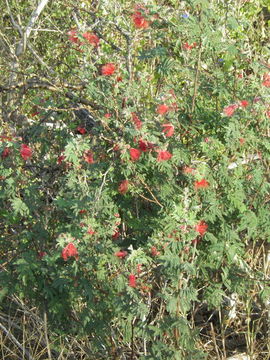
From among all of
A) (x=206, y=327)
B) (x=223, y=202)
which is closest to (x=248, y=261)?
(x=206, y=327)

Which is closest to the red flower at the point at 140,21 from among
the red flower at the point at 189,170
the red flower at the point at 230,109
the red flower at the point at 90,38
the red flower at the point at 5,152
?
the red flower at the point at 90,38

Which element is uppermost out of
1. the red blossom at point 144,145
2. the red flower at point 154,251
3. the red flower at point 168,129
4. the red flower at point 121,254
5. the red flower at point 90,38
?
the red flower at point 90,38

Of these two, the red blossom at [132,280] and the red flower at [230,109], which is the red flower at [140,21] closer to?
the red flower at [230,109]

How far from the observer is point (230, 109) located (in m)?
3.21

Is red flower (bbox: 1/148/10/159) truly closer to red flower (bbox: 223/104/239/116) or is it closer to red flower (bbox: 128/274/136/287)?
red flower (bbox: 128/274/136/287)

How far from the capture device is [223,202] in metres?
3.32

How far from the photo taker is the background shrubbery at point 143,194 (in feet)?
10.3

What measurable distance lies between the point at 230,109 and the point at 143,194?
2.02ft

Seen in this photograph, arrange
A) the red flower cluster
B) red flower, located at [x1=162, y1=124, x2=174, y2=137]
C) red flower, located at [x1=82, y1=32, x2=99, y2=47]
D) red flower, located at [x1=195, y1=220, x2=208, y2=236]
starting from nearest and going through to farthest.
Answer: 1. red flower, located at [x1=195, y1=220, x2=208, y2=236]
2. red flower, located at [x1=162, y1=124, x2=174, y2=137]
3. the red flower cluster
4. red flower, located at [x1=82, y1=32, x2=99, y2=47]

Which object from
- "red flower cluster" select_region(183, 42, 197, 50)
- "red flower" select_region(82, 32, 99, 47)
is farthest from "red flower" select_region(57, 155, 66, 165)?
"red flower cluster" select_region(183, 42, 197, 50)

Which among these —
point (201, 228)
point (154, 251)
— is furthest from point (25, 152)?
point (201, 228)

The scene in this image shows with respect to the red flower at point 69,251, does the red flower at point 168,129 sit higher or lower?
higher

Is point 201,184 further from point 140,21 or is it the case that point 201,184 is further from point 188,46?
point 140,21

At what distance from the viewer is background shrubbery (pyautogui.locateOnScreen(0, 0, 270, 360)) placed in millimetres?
3129
